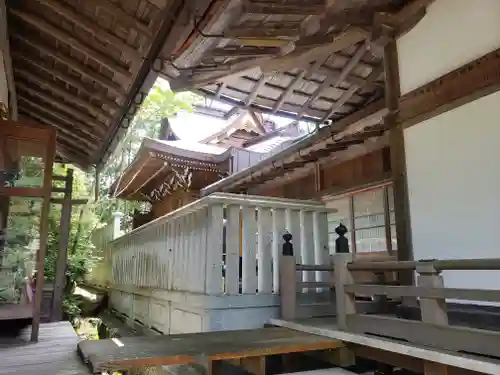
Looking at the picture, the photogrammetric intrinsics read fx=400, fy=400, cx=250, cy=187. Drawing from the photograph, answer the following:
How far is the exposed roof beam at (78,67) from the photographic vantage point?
4.81m

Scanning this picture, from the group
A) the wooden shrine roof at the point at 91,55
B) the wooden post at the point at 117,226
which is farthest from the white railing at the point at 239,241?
the wooden post at the point at 117,226

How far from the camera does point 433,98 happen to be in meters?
4.47

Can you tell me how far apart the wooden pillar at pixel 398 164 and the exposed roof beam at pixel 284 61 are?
53 centimetres

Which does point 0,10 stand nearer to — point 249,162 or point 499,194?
point 499,194

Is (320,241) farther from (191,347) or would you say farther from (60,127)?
(60,127)

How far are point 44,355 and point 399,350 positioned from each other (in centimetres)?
311

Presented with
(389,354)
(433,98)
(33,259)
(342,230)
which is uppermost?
(433,98)

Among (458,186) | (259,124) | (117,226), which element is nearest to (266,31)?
(458,186)

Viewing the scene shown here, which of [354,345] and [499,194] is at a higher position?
[499,194]

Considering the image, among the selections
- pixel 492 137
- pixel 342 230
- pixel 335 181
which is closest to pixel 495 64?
pixel 492 137

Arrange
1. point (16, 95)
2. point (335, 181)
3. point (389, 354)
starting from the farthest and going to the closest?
point (335, 181) < point (16, 95) < point (389, 354)

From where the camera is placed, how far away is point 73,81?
5.44 meters

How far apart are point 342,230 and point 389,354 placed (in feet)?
5.62

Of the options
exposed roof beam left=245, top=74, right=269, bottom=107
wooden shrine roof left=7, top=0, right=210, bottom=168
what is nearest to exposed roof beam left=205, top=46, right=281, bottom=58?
wooden shrine roof left=7, top=0, right=210, bottom=168
